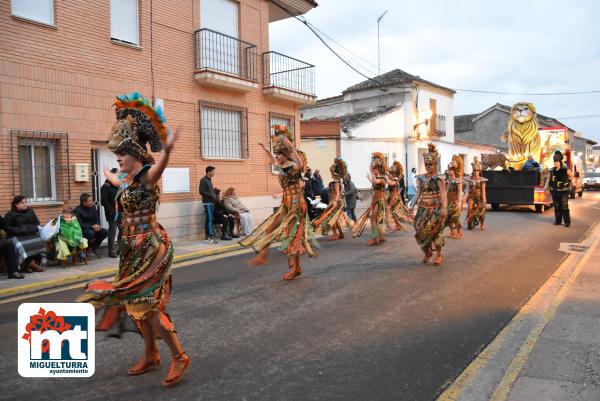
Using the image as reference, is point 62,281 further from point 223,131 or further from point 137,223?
point 223,131

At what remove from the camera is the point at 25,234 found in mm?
8758

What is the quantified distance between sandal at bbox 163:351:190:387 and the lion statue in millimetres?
19181

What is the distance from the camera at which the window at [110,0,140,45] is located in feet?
38.6

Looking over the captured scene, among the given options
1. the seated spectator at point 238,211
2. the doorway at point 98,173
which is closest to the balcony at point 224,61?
the seated spectator at point 238,211

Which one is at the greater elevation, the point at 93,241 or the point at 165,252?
the point at 165,252

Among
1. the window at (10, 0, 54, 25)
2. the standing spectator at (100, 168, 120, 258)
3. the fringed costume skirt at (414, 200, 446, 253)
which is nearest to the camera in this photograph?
the fringed costume skirt at (414, 200, 446, 253)

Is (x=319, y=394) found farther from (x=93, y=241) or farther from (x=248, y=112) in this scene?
(x=248, y=112)

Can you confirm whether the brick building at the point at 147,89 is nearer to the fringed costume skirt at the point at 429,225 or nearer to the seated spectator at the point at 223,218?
the seated spectator at the point at 223,218

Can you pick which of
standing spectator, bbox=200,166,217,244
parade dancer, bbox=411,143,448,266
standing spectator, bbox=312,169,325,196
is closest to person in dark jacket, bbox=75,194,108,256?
standing spectator, bbox=200,166,217,244

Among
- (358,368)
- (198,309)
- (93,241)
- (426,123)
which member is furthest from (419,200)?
(426,123)

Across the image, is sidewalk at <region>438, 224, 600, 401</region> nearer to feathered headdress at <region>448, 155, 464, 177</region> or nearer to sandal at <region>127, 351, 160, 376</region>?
sandal at <region>127, 351, 160, 376</region>

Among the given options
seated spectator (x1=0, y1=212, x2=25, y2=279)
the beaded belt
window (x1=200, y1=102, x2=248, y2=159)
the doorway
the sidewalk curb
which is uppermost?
window (x1=200, y1=102, x2=248, y2=159)

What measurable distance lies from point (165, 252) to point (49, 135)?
24.7 ft

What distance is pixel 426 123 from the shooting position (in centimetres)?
3028
